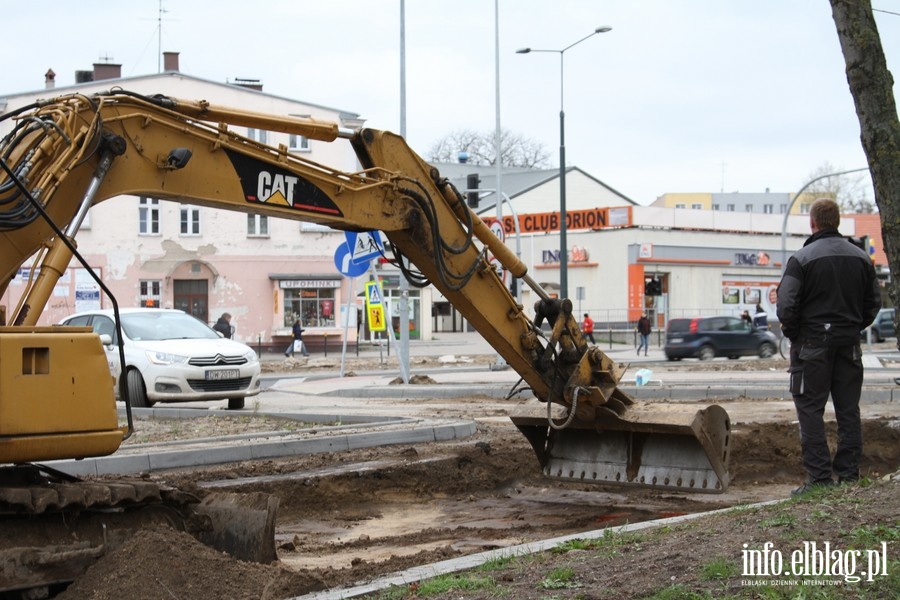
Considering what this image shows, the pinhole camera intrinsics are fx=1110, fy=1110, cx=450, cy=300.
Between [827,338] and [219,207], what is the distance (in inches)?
172

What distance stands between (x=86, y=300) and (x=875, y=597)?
1476 inches

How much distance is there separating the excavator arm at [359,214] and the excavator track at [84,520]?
1.36ft

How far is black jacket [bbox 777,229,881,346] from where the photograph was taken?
26.1 feet

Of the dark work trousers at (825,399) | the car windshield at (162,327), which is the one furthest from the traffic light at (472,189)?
the dark work trousers at (825,399)

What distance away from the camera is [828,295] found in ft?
26.3

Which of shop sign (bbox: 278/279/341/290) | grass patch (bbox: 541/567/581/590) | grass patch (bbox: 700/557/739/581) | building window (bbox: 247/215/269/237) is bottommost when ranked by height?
grass patch (bbox: 541/567/581/590)

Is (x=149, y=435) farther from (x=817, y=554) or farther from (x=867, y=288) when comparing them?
(x=817, y=554)

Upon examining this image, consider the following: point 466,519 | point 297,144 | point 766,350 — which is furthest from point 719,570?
point 297,144

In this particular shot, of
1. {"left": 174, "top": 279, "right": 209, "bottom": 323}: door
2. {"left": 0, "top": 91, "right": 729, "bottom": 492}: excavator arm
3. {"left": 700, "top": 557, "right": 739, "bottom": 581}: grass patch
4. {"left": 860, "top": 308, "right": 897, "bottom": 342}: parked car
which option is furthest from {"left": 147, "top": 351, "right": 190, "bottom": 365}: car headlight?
{"left": 860, "top": 308, "right": 897, "bottom": 342}: parked car

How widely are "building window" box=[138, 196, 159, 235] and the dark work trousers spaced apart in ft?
148

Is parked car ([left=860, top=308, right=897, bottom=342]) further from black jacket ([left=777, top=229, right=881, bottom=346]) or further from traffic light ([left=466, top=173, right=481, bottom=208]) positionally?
black jacket ([left=777, top=229, right=881, bottom=346])

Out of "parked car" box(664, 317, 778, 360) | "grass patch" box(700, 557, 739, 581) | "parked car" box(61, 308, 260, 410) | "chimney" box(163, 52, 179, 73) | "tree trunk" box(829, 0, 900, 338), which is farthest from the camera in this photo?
"chimney" box(163, 52, 179, 73)

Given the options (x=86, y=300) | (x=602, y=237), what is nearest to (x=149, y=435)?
(x=86, y=300)

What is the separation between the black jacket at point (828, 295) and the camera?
7.96m
